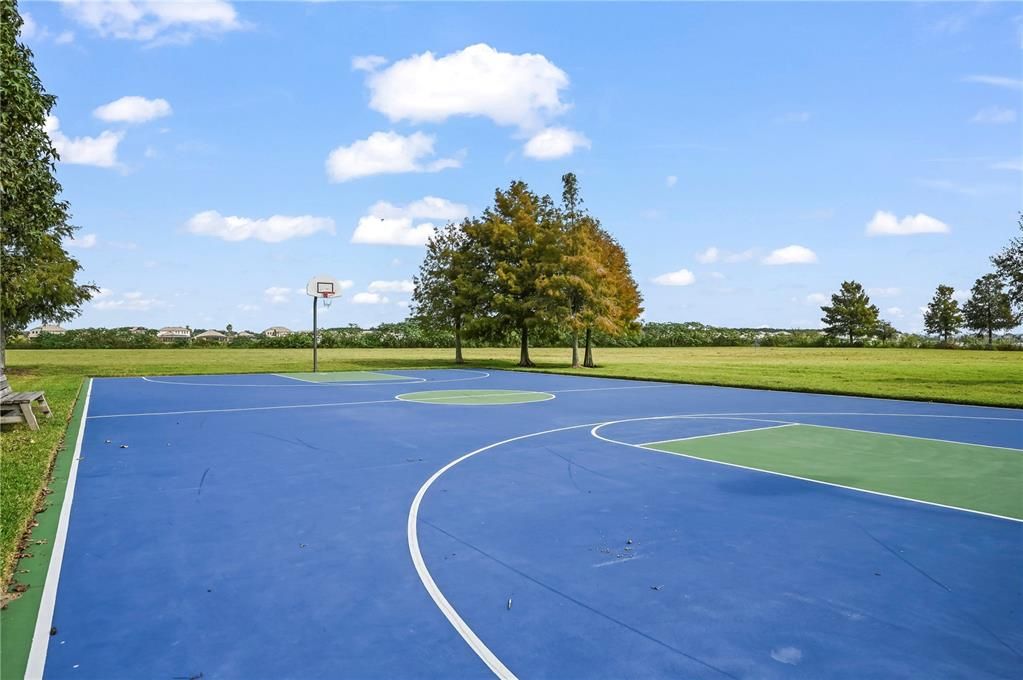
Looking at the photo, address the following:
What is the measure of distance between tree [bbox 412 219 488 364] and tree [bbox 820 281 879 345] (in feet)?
201

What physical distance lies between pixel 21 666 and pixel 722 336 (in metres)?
69.6

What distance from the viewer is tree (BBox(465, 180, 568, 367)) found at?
3134 centimetres

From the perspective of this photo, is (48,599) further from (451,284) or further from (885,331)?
(885,331)

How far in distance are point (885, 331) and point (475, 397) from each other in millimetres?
75352

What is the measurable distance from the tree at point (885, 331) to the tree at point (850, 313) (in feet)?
2.20

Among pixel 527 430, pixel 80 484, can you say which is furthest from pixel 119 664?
pixel 527 430

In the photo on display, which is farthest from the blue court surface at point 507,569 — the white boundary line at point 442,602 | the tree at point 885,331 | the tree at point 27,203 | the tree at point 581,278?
the tree at point 885,331

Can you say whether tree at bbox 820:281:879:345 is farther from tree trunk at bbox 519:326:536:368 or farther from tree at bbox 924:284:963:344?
tree trunk at bbox 519:326:536:368

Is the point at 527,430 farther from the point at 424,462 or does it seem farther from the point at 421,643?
the point at 421,643

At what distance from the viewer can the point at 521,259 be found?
33.3 metres

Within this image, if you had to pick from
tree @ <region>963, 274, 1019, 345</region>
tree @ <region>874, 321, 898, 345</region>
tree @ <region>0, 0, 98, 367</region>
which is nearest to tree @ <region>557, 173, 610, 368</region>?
tree @ <region>0, 0, 98, 367</region>

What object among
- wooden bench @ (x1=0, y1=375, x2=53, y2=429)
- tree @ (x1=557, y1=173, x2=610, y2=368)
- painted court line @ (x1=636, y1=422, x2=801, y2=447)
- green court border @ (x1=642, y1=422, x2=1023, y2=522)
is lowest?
green court border @ (x1=642, y1=422, x2=1023, y2=522)

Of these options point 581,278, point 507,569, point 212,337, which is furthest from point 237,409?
point 212,337

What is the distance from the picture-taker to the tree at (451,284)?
34156 mm
